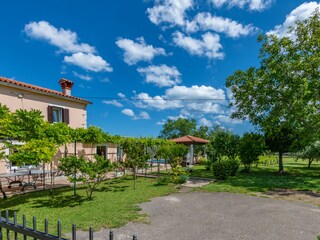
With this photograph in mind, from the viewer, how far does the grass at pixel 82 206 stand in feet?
20.6

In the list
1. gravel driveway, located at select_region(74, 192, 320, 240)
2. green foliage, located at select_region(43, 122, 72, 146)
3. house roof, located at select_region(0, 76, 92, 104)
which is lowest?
gravel driveway, located at select_region(74, 192, 320, 240)

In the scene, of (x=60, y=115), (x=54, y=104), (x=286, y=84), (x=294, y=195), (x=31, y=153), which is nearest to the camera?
(x=31, y=153)

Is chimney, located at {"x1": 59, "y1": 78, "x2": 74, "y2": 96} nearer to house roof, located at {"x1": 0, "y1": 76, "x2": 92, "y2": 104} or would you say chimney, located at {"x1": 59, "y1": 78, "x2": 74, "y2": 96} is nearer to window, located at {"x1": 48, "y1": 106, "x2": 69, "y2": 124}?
house roof, located at {"x1": 0, "y1": 76, "x2": 92, "y2": 104}

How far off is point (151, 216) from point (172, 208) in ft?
3.91

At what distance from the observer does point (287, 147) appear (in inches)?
695

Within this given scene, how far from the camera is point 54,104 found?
1642 centimetres

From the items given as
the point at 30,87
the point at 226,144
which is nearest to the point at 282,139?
the point at 226,144

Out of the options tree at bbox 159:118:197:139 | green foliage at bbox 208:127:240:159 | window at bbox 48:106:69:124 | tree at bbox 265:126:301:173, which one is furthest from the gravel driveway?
tree at bbox 159:118:197:139

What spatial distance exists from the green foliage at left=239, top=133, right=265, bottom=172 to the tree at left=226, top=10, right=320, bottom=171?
166cm

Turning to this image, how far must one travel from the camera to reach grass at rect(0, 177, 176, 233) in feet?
20.6

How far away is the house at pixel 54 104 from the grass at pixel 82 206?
3.20m

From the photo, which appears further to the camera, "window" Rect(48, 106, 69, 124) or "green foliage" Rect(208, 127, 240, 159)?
"green foliage" Rect(208, 127, 240, 159)

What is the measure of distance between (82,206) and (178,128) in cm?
5872

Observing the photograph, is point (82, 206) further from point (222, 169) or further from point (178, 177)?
point (222, 169)
